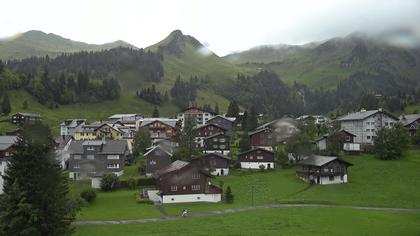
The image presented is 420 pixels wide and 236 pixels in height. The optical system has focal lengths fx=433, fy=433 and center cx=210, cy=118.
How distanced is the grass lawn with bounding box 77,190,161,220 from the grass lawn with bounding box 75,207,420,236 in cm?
549

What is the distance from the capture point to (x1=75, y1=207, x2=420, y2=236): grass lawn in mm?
47344

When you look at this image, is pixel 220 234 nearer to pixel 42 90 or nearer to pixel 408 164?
pixel 408 164

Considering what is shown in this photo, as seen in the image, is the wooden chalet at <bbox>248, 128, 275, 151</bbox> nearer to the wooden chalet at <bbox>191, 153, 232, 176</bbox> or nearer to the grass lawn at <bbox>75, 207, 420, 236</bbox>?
the wooden chalet at <bbox>191, 153, 232, 176</bbox>

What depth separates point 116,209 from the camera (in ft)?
203

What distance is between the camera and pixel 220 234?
45781mm

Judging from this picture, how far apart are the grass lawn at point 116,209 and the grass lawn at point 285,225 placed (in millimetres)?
5487

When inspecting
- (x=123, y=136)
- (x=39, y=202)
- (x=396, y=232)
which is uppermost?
(x=123, y=136)

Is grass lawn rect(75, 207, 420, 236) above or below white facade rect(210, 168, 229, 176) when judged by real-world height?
below

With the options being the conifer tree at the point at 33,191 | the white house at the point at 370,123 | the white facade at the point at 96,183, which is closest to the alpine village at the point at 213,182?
the conifer tree at the point at 33,191

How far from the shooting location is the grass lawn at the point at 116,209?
2234 inches

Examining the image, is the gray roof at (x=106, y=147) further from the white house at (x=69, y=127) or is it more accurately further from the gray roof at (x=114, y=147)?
the white house at (x=69, y=127)

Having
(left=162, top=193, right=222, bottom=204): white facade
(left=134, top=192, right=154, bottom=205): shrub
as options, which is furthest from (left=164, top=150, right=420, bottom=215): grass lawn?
(left=134, top=192, right=154, bottom=205): shrub

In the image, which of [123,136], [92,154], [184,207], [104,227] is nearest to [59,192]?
[104,227]

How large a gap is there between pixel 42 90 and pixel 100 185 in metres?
118
